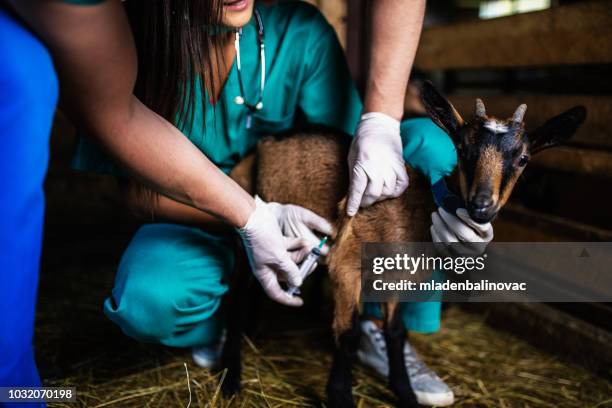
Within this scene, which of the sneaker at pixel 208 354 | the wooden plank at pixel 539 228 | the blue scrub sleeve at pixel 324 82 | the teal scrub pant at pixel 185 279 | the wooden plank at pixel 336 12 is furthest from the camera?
the wooden plank at pixel 336 12

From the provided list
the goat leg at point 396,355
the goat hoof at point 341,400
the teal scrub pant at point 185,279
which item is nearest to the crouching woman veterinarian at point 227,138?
the teal scrub pant at point 185,279

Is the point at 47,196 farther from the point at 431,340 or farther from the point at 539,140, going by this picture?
the point at 539,140

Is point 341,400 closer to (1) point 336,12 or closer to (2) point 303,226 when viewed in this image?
(2) point 303,226

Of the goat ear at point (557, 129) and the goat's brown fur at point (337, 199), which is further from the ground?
the goat ear at point (557, 129)

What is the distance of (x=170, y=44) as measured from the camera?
1.63 meters

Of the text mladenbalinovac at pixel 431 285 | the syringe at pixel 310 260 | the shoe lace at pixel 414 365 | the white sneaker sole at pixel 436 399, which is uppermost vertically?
the syringe at pixel 310 260

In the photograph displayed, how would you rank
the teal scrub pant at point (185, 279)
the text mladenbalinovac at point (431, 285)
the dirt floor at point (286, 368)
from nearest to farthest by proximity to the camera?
the teal scrub pant at point (185, 279)
the text mladenbalinovac at point (431, 285)
the dirt floor at point (286, 368)

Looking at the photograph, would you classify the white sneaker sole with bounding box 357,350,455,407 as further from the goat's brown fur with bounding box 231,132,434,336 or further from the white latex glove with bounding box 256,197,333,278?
the white latex glove with bounding box 256,197,333,278

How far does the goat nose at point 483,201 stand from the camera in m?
1.47

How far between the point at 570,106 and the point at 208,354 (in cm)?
190

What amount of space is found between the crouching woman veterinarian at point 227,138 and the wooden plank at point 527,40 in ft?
2.47

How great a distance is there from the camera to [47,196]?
344 centimetres

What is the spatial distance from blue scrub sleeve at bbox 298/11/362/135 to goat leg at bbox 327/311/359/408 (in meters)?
0.82

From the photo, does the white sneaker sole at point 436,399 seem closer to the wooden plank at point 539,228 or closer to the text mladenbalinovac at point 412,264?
the text mladenbalinovac at point 412,264
